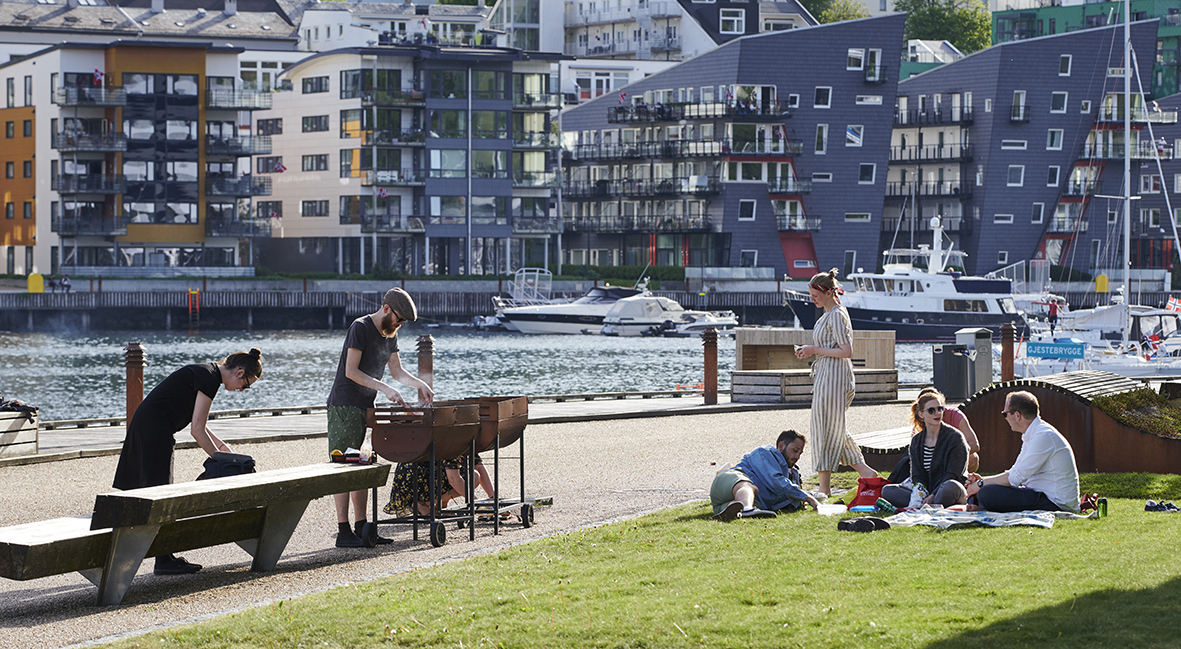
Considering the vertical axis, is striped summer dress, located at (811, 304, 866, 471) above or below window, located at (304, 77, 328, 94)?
below

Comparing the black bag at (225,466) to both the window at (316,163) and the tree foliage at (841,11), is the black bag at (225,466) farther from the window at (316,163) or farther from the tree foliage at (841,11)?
the tree foliage at (841,11)

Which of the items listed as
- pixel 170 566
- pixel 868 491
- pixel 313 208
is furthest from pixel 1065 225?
pixel 170 566

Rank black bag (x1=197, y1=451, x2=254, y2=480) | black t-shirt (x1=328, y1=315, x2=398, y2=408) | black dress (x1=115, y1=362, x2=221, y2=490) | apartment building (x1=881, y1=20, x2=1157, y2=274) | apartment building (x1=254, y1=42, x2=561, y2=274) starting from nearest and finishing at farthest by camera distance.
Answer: black dress (x1=115, y1=362, x2=221, y2=490) < black bag (x1=197, y1=451, x2=254, y2=480) < black t-shirt (x1=328, y1=315, x2=398, y2=408) < apartment building (x1=254, y1=42, x2=561, y2=274) < apartment building (x1=881, y1=20, x2=1157, y2=274)

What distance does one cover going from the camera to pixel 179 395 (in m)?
9.90

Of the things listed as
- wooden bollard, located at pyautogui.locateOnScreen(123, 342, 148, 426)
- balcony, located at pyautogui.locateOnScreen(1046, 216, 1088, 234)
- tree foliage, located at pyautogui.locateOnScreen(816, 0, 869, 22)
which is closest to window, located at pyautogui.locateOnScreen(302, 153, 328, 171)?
balcony, located at pyautogui.locateOnScreen(1046, 216, 1088, 234)

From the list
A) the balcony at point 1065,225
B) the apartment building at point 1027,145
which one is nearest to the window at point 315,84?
the apartment building at point 1027,145

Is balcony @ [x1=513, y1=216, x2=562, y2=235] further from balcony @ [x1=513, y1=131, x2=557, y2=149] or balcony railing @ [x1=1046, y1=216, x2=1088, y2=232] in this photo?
balcony railing @ [x1=1046, y1=216, x2=1088, y2=232]

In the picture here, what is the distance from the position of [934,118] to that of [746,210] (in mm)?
14271

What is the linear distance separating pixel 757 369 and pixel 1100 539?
18188 millimetres

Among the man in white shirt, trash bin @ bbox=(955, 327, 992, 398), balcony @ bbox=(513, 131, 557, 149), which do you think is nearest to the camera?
the man in white shirt

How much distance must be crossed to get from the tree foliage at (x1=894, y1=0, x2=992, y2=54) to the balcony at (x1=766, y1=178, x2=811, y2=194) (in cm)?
3836

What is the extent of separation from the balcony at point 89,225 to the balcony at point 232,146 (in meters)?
6.54

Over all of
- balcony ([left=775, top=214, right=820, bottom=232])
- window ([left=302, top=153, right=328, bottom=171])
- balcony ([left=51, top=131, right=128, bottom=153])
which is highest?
balcony ([left=51, top=131, right=128, bottom=153])

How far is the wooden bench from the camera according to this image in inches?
327
